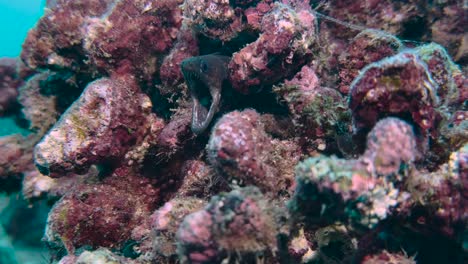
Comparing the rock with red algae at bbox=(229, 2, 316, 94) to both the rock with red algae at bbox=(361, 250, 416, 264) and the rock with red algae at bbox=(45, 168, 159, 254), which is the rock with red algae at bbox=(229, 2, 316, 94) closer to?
the rock with red algae at bbox=(45, 168, 159, 254)

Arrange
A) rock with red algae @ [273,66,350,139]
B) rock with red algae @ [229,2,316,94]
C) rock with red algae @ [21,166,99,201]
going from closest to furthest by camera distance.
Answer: rock with red algae @ [273,66,350,139], rock with red algae @ [229,2,316,94], rock with red algae @ [21,166,99,201]

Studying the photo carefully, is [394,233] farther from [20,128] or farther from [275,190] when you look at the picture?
[20,128]

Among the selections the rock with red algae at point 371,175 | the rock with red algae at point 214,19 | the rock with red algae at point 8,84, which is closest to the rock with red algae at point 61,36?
the rock with red algae at point 214,19

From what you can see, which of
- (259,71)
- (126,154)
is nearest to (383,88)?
(259,71)

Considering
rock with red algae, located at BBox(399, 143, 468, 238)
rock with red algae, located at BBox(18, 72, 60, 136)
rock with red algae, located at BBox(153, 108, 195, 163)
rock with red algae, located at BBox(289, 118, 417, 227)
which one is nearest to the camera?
rock with red algae, located at BBox(289, 118, 417, 227)

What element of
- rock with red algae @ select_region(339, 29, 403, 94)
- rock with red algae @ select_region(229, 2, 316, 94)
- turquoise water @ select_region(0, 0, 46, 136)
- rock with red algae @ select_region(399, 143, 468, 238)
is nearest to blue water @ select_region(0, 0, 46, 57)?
turquoise water @ select_region(0, 0, 46, 136)

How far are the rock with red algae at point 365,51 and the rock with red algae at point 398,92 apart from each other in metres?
1.49

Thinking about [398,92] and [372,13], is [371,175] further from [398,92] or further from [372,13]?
[372,13]

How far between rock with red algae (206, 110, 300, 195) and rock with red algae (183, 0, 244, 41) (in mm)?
2107

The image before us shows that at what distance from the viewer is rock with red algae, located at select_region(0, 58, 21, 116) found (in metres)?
8.24

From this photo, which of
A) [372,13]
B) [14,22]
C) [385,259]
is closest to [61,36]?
[372,13]

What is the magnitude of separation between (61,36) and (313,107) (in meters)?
5.23

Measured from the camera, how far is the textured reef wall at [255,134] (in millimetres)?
2232

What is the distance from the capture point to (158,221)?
10.4ft
